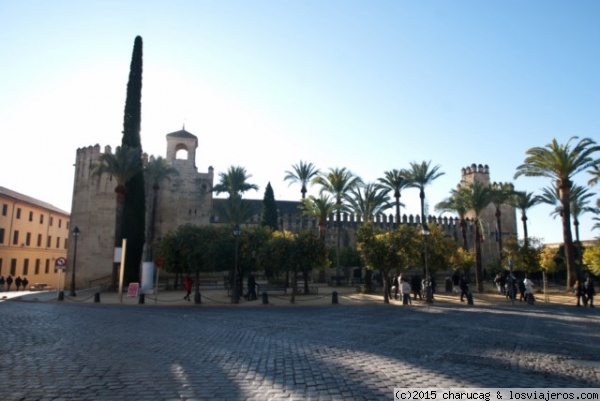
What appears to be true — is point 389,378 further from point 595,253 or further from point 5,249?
point 5,249

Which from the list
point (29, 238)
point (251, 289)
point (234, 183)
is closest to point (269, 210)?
point (234, 183)

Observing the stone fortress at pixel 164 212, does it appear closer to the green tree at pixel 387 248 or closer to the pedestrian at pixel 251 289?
the pedestrian at pixel 251 289

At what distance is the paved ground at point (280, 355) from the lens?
5633 mm

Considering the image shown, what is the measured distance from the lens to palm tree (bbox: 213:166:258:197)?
4150 centimetres

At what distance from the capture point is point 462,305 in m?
19.2

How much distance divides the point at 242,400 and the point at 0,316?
1275 cm

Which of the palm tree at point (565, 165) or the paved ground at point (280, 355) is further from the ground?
the palm tree at point (565, 165)

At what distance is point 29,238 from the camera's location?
1665 inches

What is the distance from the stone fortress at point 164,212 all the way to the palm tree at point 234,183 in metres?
1.25

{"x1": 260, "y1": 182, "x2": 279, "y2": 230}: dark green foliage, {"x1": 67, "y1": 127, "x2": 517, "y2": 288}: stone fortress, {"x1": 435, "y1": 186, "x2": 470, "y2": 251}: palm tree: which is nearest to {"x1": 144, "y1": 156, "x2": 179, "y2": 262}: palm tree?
{"x1": 67, "y1": 127, "x2": 517, "y2": 288}: stone fortress

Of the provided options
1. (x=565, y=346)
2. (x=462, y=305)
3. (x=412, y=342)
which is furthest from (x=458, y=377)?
(x=462, y=305)

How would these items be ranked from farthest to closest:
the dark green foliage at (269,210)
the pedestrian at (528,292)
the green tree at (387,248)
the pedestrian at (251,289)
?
the dark green foliage at (269,210), the pedestrian at (251,289), the green tree at (387,248), the pedestrian at (528,292)

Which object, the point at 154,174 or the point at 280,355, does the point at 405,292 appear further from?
the point at 154,174

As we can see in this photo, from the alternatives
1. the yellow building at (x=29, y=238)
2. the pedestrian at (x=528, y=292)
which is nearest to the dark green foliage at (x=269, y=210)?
the yellow building at (x=29, y=238)
